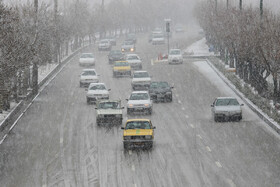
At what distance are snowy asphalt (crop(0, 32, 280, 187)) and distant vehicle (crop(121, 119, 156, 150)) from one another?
36 cm

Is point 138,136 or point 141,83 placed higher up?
point 138,136

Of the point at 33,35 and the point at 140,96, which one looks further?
the point at 33,35

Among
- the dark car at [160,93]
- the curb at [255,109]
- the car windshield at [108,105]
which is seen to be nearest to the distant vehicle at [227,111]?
the curb at [255,109]

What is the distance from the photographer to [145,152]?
90.5 feet

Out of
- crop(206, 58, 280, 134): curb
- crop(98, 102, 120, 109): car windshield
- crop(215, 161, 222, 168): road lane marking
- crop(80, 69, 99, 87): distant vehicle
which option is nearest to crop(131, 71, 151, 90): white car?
crop(80, 69, 99, 87): distant vehicle

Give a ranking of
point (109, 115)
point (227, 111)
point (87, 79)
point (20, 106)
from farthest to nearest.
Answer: point (87, 79) → point (20, 106) → point (227, 111) → point (109, 115)

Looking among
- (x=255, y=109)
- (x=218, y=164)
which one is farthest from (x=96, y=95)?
(x=218, y=164)

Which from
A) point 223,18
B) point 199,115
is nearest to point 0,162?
point 199,115

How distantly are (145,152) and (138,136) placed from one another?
758 millimetres

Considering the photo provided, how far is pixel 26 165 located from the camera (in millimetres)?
25688

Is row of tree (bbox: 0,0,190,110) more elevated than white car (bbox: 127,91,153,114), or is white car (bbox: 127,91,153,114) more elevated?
row of tree (bbox: 0,0,190,110)

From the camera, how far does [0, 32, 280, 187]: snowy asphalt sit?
22.8 metres

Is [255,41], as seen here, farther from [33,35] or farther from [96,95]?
[33,35]

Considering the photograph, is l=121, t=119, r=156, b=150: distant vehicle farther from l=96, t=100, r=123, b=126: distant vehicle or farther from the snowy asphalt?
l=96, t=100, r=123, b=126: distant vehicle
